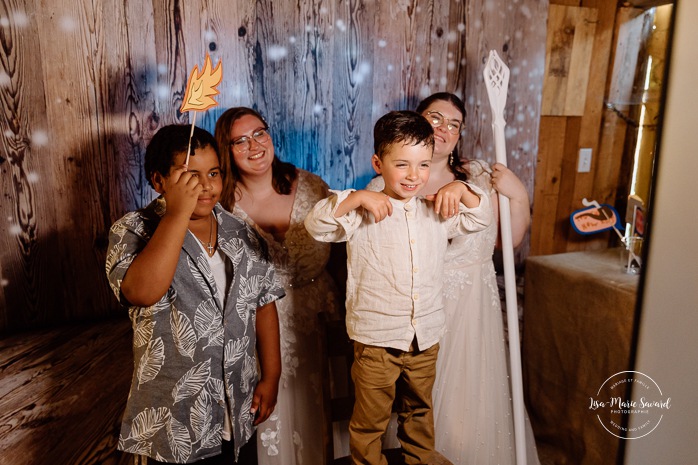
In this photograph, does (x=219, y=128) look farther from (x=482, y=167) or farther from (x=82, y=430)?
(x=82, y=430)

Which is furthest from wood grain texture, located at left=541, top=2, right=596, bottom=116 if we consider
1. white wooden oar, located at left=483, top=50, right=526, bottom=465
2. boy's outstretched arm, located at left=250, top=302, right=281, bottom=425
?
boy's outstretched arm, located at left=250, top=302, right=281, bottom=425

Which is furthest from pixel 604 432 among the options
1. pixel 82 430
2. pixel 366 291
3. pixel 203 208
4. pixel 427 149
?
pixel 82 430

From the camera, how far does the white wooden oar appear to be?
113cm

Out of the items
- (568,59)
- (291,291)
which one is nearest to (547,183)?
(568,59)

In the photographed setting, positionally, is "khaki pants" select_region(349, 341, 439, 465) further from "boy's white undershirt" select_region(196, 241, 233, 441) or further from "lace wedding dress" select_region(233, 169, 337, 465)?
"lace wedding dress" select_region(233, 169, 337, 465)

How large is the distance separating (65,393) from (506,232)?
175 cm

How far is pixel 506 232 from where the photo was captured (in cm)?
116

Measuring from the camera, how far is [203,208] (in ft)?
3.31

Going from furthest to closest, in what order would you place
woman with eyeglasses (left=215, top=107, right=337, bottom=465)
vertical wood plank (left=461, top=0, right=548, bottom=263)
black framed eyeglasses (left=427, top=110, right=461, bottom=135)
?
vertical wood plank (left=461, top=0, right=548, bottom=263), woman with eyeglasses (left=215, top=107, right=337, bottom=465), black framed eyeglasses (left=427, top=110, right=461, bottom=135)

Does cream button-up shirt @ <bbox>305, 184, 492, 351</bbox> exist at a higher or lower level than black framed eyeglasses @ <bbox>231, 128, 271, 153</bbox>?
lower

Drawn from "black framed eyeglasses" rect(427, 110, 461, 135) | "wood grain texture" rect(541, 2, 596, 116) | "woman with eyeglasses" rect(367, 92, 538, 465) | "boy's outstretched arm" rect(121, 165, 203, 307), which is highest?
"wood grain texture" rect(541, 2, 596, 116)

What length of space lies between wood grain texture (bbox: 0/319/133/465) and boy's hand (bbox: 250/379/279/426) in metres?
0.67

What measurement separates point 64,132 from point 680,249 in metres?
2.03

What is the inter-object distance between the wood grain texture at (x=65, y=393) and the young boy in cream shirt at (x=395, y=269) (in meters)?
1.00
